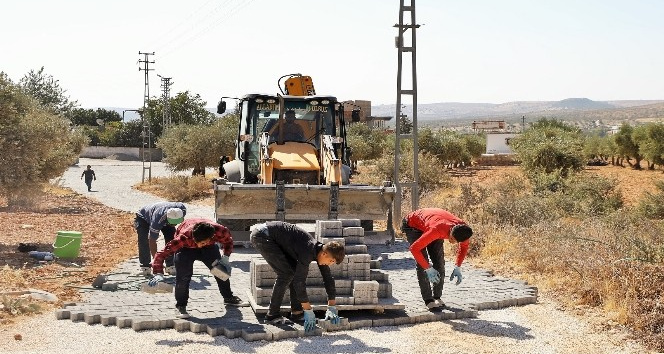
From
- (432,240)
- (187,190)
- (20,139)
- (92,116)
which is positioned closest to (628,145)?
(187,190)

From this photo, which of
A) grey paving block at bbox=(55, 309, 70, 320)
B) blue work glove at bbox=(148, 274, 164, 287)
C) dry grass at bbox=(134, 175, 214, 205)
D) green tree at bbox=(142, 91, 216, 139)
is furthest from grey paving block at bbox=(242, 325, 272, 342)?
green tree at bbox=(142, 91, 216, 139)

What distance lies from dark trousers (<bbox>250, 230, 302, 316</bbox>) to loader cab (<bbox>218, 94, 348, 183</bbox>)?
6622 millimetres

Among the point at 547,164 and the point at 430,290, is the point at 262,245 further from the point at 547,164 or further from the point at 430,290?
the point at 547,164

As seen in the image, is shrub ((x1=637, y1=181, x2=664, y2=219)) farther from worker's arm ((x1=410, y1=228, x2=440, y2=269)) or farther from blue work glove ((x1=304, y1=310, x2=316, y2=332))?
blue work glove ((x1=304, y1=310, x2=316, y2=332))

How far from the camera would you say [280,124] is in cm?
1505

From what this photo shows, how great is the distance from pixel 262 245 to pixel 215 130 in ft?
109

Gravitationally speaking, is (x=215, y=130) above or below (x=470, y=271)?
above

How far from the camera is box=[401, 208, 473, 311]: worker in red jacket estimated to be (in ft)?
29.3

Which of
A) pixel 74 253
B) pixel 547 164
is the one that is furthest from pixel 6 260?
pixel 547 164

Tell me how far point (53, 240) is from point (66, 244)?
300 cm

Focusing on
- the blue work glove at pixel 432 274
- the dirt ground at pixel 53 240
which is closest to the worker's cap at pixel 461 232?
the blue work glove at pixel 432 274

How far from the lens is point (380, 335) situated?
323 inches

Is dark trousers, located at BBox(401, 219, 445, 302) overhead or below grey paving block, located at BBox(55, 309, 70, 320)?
overhead

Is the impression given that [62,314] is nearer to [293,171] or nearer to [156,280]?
[156,280]
